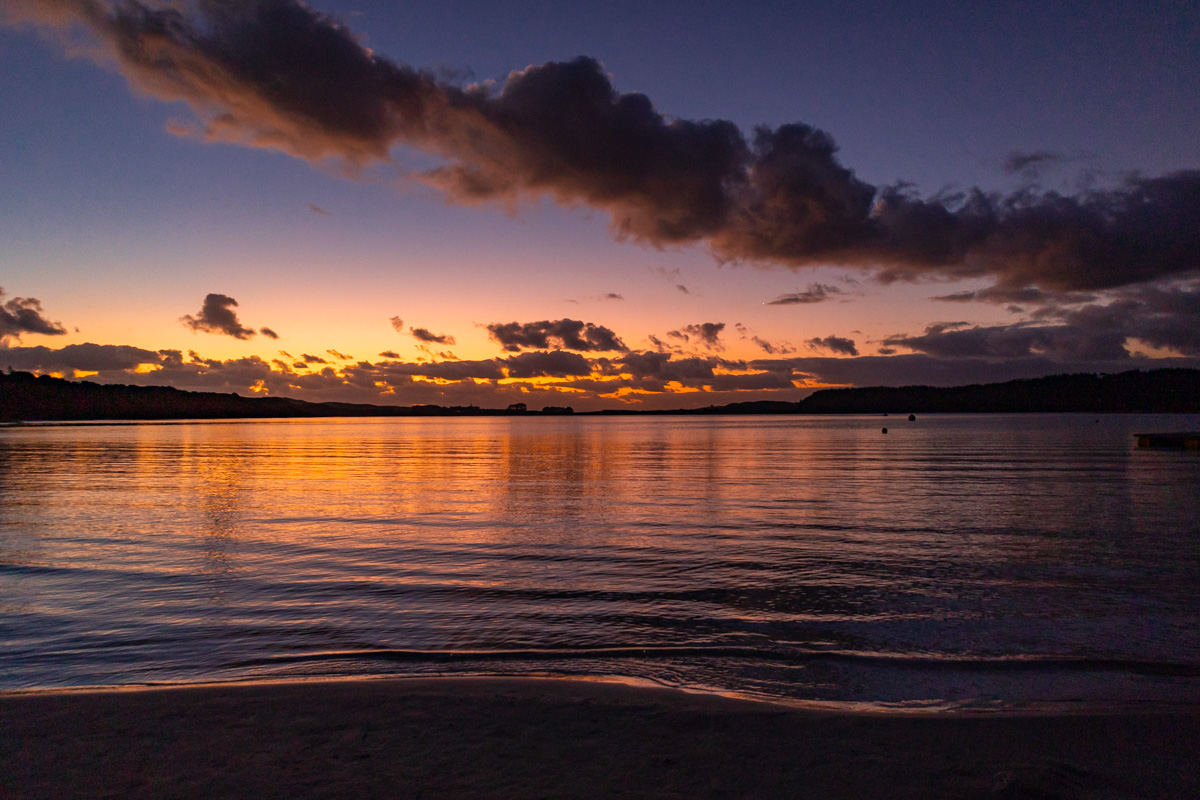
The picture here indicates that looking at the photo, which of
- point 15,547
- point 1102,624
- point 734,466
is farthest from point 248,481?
point 1102,624

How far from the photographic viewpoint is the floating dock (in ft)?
213

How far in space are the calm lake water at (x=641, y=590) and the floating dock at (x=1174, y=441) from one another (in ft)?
142

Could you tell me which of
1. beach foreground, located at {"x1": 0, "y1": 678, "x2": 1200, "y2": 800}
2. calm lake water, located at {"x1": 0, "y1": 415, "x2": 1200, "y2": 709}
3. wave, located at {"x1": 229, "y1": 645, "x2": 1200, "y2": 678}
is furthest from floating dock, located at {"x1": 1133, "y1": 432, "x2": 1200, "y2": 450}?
beach foreground, located at {"x1": 0, "y1": 678, "x2": 1200, "y2": 800}

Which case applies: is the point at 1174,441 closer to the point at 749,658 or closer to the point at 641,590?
the point at 641,590

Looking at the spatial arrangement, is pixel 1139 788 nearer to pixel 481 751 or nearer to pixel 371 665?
pixel 481 751

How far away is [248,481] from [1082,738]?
44.0 meters

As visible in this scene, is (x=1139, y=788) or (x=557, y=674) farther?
(x=557, y=674)

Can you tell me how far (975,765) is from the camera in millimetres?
6230

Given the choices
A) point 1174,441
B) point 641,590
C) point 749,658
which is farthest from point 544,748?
point 1174,441

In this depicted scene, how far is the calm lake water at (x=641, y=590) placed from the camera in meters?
9.57

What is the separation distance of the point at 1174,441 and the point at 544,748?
84.6m

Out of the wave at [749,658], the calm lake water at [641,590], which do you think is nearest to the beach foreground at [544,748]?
the calm lake water at [641,590]

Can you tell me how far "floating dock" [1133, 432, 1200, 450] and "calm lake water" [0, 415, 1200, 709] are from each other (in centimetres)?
4329

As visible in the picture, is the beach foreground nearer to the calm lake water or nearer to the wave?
the calm lake water
